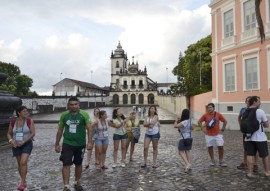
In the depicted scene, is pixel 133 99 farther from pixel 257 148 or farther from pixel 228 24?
pixel 257 148

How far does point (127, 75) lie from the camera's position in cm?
10512

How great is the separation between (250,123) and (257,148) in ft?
1.79

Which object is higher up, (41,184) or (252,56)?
(252,56)

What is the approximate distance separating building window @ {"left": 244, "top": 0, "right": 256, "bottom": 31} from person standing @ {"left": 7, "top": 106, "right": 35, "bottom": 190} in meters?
15.1

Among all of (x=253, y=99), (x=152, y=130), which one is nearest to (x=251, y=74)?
(x=152, y=130)

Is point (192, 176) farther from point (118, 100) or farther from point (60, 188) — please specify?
point (118, 100)

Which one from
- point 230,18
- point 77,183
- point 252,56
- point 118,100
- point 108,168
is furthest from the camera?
point 118,100

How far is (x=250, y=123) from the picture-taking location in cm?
680

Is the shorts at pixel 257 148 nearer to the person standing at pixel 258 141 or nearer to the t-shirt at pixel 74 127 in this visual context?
the person standing at pixel 258 141

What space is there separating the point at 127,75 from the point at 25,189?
99.4 metres

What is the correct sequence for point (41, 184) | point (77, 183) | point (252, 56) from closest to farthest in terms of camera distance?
point (77, 183) → point (41, 184) → point (252, 56)

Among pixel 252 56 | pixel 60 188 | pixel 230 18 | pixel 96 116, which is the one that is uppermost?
pixel 230 18

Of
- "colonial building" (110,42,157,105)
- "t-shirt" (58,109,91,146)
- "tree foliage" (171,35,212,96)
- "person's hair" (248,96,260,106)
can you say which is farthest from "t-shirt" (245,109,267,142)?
"colonial building" (110,42,157,105)

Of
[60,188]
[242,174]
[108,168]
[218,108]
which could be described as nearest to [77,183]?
[60,188]
